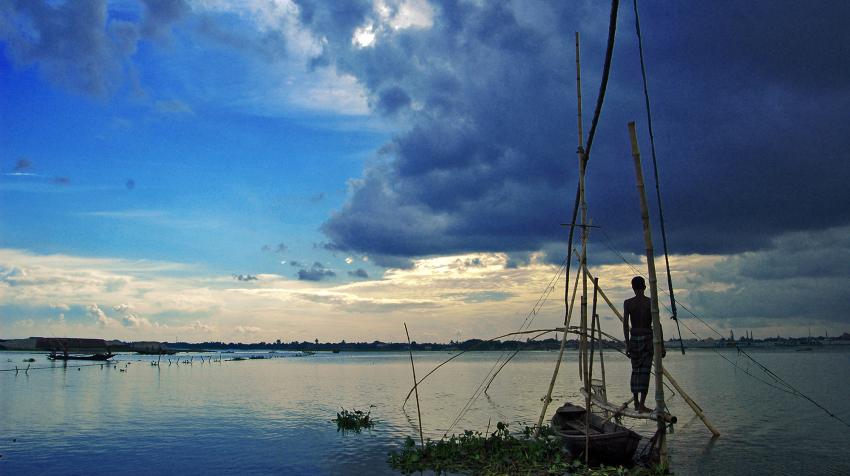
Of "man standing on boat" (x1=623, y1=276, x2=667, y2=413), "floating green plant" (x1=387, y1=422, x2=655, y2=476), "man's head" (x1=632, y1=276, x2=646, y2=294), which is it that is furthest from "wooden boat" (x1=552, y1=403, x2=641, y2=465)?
"man's head" (x1=632, y1=276, x2=646, y2=294)

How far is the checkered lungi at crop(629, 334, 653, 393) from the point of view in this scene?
13898mm

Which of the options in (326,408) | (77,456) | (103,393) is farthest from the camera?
(103,393)

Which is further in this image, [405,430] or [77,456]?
[405,430]

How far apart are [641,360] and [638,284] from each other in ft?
6.08

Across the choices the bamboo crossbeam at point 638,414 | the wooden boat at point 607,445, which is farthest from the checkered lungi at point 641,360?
the wooden boat at point 607,445

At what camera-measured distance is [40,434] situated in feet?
76.5

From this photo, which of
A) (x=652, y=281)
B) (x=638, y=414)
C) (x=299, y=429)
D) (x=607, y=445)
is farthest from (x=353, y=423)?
(x=652, y=281)

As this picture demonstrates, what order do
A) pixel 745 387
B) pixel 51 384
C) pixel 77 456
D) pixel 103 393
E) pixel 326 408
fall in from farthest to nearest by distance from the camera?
pixel 51 384 → pixel 745 387 → pixel 103 393 → pixel 326 408 → pixel 77 456

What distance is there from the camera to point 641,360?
554 inches

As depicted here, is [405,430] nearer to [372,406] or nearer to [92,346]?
[372,406]

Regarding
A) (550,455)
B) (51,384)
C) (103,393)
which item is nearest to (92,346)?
(51,384)

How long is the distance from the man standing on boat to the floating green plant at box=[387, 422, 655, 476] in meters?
2.03

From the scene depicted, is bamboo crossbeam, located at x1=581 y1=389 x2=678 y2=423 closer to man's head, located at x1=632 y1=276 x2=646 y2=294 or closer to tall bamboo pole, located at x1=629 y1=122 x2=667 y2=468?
tall bamboo pole, located at x1=629 y1=122 x2=667 y2=468

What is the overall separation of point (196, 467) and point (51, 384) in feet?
132
